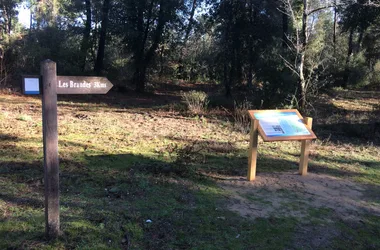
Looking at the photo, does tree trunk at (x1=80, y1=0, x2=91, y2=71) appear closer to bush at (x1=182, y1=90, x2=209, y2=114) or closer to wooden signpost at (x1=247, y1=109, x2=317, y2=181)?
bush at (x1=182, y1=90, x2=209, y2=114)

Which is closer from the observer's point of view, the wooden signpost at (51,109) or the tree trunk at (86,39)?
the wooden signpost at (51,109)

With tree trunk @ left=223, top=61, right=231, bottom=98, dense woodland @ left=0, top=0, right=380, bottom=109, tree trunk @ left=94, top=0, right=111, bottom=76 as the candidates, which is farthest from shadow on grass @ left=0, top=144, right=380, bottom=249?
tree trunk @ left=94, top=0, right=111, bottom=76

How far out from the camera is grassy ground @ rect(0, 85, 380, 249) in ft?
11.8

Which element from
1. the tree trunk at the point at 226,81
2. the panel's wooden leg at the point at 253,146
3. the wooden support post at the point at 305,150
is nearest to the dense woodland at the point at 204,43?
the tree trunk at the point at 226,81

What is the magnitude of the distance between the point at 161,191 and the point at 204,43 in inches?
929

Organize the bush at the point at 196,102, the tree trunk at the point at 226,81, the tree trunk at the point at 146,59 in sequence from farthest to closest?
1. the tree trunk at the point at 146,59
2. the tree trunk at the point at 226,81
3. the bush at the point at 196,102

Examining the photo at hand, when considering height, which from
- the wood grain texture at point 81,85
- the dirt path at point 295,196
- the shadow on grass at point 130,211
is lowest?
the dirt path at point 295,196

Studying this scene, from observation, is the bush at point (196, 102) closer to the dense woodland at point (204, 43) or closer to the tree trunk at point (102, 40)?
the dense woodland at point (204, 43)

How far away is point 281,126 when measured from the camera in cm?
573

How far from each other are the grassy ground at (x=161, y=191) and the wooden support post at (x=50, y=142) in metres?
0.22

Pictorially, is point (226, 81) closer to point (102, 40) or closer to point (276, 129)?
point (102, 40)

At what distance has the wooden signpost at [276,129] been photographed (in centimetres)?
555

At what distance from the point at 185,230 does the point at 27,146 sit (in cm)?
431

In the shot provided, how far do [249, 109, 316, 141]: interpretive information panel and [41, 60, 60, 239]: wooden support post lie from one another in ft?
10.6
